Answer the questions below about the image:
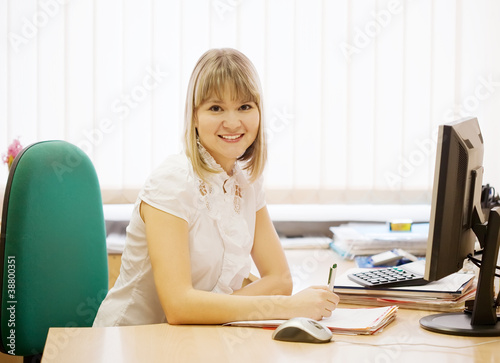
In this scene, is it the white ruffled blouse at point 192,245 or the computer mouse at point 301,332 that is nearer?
the computer mouse at point 301,332

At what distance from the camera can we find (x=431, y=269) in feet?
3.98

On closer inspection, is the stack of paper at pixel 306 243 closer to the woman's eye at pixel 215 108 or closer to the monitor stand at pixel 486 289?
the woman's eye at pixel 215 108

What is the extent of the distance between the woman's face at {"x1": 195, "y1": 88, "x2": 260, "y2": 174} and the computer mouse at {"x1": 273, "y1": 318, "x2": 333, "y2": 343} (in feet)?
1.85

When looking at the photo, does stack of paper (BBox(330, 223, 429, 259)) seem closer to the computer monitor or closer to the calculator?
the calculator

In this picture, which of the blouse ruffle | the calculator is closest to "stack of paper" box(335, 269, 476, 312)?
the calculator

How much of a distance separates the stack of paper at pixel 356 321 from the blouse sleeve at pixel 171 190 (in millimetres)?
306

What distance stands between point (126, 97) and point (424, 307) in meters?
1.54

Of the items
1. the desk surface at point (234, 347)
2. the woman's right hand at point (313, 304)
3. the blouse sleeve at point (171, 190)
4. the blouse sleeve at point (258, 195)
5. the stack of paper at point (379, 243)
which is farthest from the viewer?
the stack of paper at point (379, 243)

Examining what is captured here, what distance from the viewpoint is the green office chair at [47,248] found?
58.1 inches

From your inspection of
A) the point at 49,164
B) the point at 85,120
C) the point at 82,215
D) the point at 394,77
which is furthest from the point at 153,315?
the point at 394,77

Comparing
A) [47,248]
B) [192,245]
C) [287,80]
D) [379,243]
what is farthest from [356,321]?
[287,80]

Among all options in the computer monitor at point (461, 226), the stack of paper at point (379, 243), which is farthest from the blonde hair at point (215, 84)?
the stack of paper at point (379, 243)

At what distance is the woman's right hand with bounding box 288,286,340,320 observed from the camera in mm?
1312

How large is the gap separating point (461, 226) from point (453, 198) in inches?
3.2
